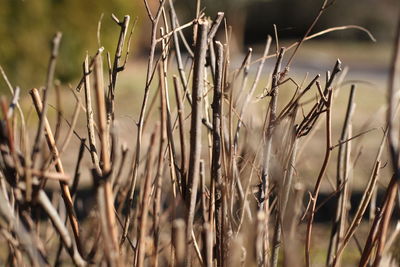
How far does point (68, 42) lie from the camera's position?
37.7 feet

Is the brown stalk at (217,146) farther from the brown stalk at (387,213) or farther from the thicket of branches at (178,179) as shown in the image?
the brown stalk at (387,213)

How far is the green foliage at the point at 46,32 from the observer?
10.6 m

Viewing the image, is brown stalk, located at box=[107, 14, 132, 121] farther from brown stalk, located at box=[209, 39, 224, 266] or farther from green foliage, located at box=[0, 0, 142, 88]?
green foliage, located at box=[0, 0, 142, 88]

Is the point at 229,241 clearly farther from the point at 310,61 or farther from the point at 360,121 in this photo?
the point at 310,61

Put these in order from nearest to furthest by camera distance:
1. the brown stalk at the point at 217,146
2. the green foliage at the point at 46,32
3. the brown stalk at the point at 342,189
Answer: the brown stalk at the point at 217,146
the brown stalk at the point at 342,189
the green foliage at the point at 46,32

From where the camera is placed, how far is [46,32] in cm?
1105

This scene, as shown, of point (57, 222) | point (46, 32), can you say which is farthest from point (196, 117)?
point (46, 32)

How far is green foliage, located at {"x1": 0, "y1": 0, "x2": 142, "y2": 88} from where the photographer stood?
34.7 feet

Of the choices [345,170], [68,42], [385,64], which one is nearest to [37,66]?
[68,42]

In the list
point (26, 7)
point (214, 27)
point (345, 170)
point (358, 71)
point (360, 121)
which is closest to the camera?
point (214, 27)

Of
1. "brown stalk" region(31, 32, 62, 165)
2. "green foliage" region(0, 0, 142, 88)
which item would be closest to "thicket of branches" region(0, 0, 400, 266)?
"brown stalk" region(31, 32, 62, 165)

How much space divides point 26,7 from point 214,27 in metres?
9.66

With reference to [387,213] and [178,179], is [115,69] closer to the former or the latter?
[178,179]

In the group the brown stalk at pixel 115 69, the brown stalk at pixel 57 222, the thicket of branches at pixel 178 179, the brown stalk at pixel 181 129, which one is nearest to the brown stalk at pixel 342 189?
the thicket of branches at pixel 178 179
